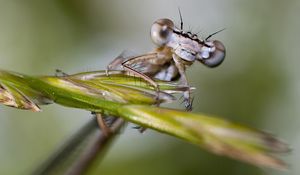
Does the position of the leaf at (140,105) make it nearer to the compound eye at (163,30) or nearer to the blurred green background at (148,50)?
the compound eye at (163,30)

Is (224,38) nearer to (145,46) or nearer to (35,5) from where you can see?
(145,46)

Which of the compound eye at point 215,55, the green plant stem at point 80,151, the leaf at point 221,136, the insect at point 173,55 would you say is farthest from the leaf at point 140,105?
the green plant stem at point 80,151

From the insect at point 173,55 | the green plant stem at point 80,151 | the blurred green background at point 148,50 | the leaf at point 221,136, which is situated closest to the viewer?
the leaf at point 221,136

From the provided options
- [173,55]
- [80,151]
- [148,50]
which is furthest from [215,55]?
[148,50]

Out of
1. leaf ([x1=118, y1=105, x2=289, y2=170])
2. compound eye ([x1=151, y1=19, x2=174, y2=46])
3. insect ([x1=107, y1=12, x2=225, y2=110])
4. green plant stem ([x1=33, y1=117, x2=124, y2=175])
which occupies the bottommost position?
green plant stem ([x1=33, y1=117, x2=124, y2=175])

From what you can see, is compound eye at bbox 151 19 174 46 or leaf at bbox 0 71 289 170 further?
compound eye at bbox 151 19 174 46

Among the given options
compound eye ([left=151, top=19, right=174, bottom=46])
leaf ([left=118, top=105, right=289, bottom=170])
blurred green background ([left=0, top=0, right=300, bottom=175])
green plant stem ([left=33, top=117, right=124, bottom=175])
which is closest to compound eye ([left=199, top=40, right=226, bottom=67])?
compound eye ([left=151, top=19, right=174, bottom=46])

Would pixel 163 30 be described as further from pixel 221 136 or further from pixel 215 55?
pixel 221 136

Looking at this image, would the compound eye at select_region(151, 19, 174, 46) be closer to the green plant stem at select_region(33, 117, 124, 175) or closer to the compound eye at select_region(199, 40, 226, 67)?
the compound eye at select_region(199, 40, 226, 67)
